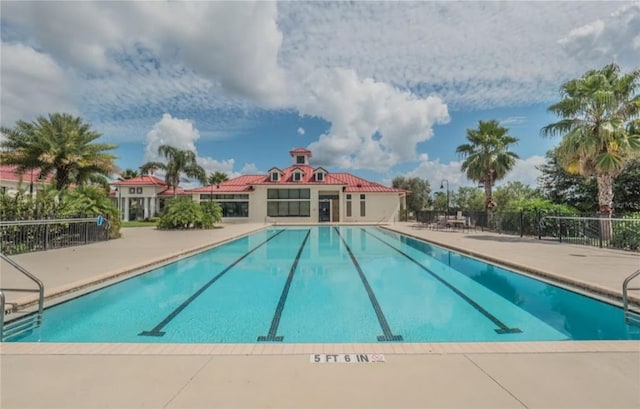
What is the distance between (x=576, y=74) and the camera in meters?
13.4

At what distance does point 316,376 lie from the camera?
2725mm

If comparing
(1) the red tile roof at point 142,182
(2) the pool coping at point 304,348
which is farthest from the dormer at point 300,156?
(2) the pool coping at point 304,348

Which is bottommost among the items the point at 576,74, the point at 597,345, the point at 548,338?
the point at 548,338

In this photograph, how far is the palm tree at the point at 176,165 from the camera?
99.0 feet

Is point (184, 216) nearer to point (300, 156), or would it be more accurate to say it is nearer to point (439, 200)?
point (300, 156)

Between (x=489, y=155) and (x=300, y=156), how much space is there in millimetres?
18623

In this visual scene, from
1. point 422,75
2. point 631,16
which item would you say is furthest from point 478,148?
point 631,16

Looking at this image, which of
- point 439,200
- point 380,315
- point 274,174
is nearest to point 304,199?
point 274,174

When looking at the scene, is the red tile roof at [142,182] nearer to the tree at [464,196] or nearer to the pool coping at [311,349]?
the tree at [464,196]

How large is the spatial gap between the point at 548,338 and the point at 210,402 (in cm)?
441

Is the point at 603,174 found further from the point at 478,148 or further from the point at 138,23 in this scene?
the point at 138,23

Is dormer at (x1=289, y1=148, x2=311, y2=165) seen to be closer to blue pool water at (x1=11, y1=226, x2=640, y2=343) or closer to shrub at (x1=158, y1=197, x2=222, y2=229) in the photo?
shrub at (x1=158, y1=197, x2=222, y2=229)

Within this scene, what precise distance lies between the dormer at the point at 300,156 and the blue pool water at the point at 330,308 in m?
25.0

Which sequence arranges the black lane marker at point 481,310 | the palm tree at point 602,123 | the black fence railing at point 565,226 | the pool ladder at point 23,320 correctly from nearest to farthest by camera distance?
the pool ladder at point 23,320
the black lane marker at point 481,310
the black fence railing at point 565,226
the palm tree at point 602,123
